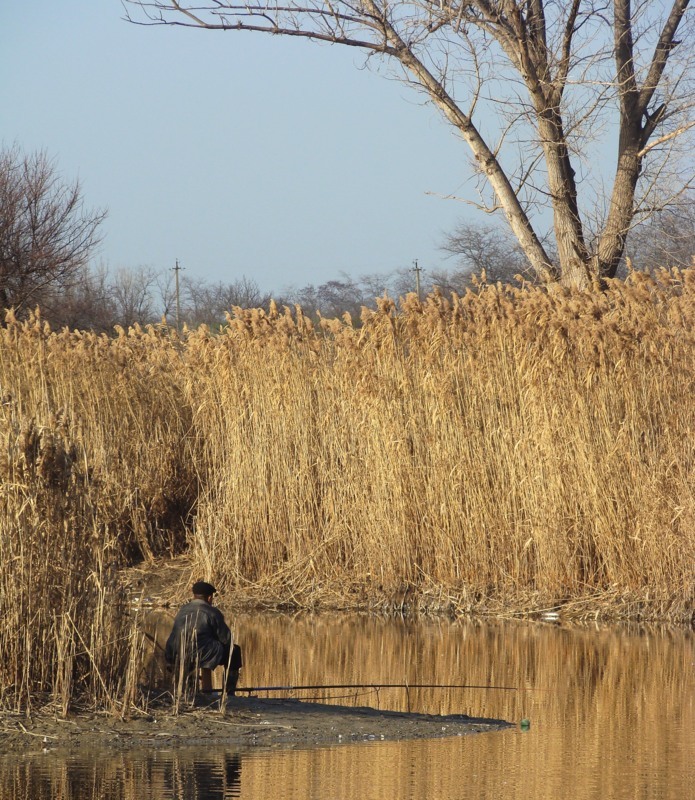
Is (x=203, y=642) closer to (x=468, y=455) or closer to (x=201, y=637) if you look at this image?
(x=201, y=637)

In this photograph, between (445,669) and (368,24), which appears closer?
(445,669)

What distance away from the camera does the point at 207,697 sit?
7.14 metres

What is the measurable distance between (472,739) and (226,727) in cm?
120

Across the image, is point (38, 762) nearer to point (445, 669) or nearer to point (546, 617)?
point (445, 669)

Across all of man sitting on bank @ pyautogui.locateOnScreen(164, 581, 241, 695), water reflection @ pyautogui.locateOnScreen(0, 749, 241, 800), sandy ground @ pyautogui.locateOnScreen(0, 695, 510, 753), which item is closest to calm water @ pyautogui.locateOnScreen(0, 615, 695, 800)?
water reflection @ pyautogui.locateOnScreen(0, 749, 241, 800)

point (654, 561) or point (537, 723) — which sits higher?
point (654, 561)

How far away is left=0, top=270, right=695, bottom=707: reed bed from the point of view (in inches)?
440

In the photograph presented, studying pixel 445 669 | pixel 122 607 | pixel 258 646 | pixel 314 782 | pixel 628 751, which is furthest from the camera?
pixel 258 646

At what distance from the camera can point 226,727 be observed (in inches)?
262

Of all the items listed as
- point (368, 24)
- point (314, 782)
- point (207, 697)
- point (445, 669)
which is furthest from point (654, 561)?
point (368, 24)

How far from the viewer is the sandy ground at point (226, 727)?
6.36 meters

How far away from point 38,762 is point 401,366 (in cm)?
683

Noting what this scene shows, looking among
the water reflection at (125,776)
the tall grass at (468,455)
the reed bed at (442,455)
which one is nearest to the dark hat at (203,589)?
the water reflection at (125,776)

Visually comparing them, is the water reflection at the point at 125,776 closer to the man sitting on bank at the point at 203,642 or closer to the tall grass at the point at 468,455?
the man sitting on bank at the point at 203,642
